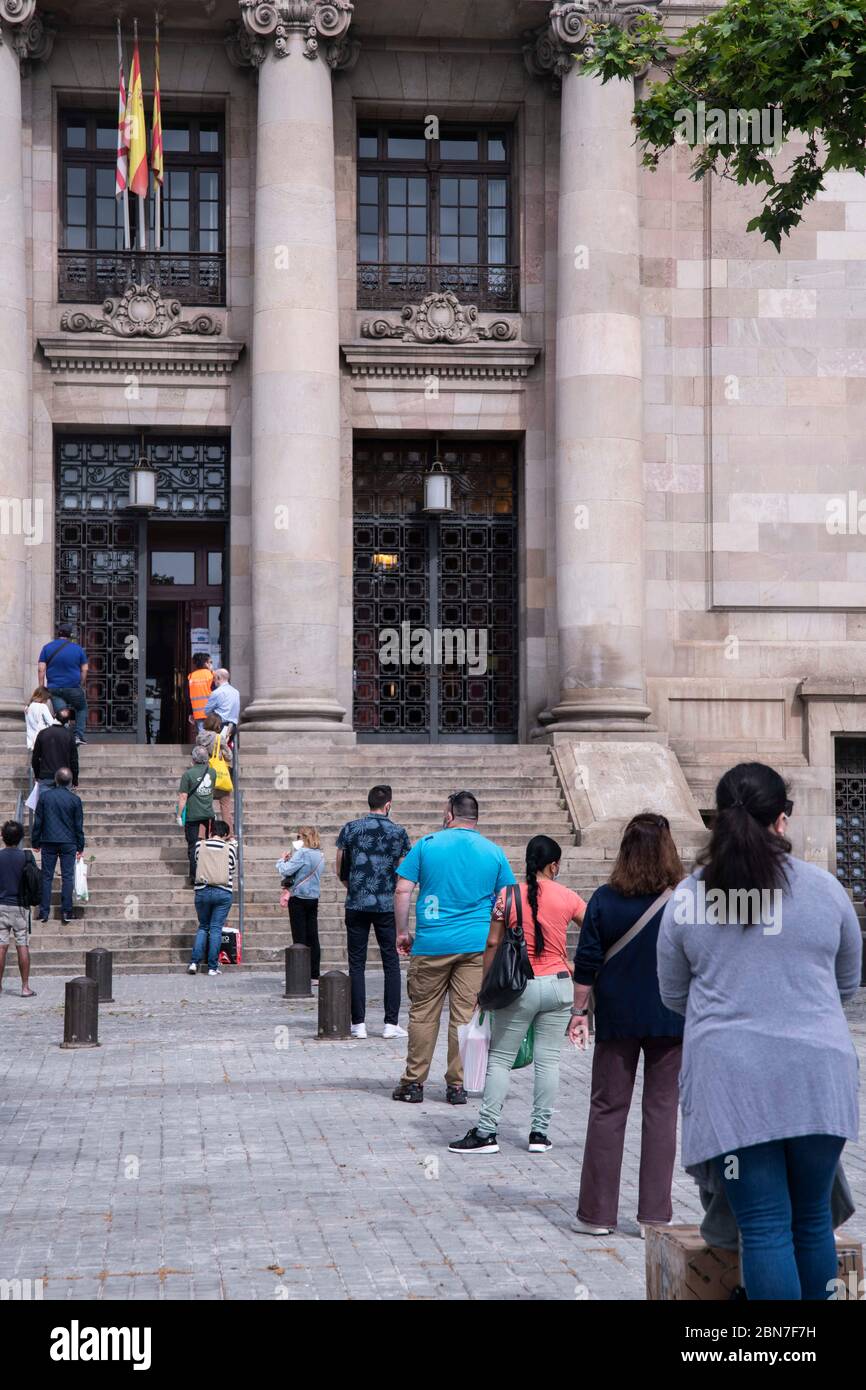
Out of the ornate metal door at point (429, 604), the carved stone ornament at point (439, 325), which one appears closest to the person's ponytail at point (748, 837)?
the ornate metal door at point (429, 604)

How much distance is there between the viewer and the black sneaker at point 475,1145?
9.83 metres

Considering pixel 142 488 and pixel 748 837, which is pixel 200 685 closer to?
pixel 142 488

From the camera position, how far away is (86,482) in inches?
1120

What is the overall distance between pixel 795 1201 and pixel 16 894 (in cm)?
1229

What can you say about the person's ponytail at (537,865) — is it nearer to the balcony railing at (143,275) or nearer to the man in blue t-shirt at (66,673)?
the man in blue t-shirt at (66,673)

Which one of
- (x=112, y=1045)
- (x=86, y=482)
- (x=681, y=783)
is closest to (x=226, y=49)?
(x=86, y=482)

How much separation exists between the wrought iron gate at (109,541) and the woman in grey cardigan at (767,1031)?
76.8 ft

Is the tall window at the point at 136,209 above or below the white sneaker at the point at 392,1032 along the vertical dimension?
above

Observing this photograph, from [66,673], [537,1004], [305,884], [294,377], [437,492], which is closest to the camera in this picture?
[537,1004]

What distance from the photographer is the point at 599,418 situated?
86.2 ft

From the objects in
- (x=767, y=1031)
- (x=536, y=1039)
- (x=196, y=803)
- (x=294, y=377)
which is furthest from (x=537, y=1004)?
(x=294, y=377)
